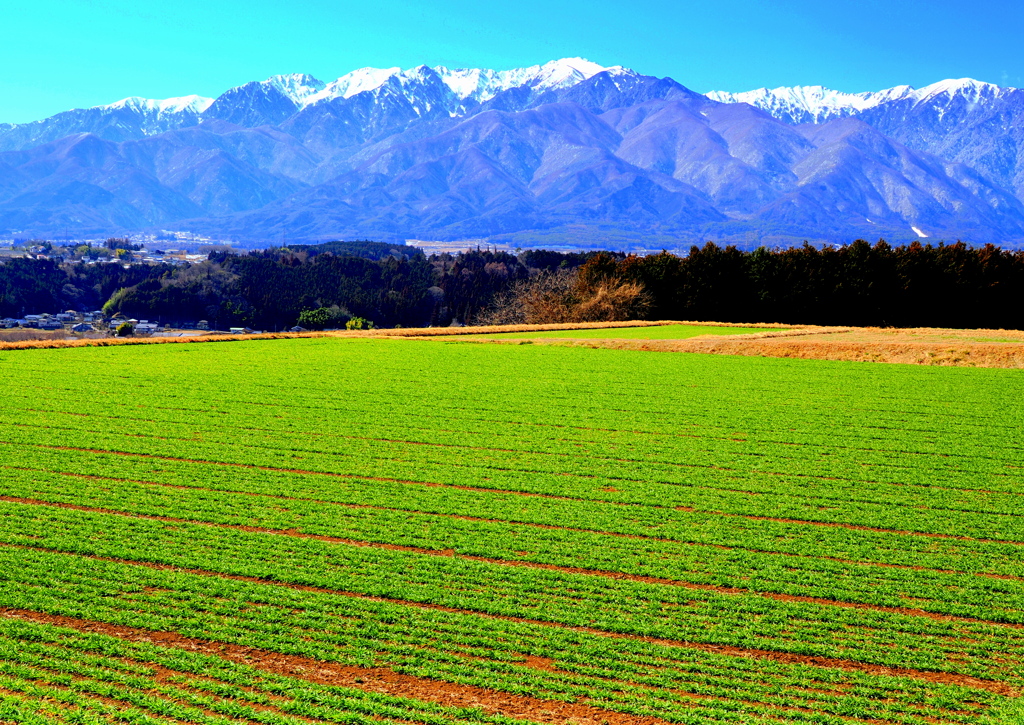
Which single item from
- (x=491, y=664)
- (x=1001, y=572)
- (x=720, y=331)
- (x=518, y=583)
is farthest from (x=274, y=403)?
(x=720, y=331)

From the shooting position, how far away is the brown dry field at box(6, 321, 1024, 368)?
43.4 meters

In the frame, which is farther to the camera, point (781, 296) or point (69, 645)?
point (781, 296)

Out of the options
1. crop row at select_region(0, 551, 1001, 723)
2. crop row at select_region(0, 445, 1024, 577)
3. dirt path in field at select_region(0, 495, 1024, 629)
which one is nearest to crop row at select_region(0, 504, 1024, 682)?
dirt path in field at select_region(0, 495, 1024, 629)

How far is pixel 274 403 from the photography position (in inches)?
1128

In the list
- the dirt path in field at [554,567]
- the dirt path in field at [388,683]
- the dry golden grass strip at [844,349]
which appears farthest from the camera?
the dry golden grass strip at [844,349]

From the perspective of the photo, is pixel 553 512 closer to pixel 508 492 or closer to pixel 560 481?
pixel 508 492

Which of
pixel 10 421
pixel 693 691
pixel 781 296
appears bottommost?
pixel 693 691

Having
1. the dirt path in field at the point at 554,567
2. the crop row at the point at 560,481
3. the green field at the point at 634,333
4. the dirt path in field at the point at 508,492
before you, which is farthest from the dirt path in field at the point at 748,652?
the green field at the point at 634,333

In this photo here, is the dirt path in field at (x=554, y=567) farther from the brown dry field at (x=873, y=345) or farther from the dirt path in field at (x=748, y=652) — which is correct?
the brown dry field at (x=873, y=345)

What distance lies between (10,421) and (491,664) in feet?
67.1

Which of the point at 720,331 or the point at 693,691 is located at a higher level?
the point at 720,331

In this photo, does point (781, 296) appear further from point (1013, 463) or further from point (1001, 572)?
point (1001, 572)

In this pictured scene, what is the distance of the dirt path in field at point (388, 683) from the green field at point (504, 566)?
4cm

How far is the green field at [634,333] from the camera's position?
5759 cm
